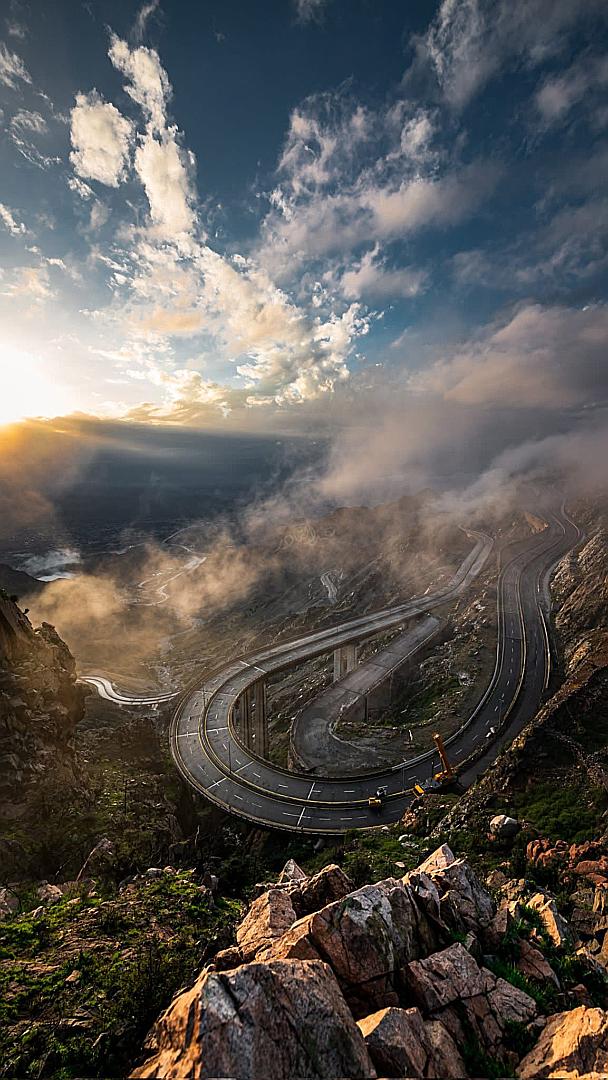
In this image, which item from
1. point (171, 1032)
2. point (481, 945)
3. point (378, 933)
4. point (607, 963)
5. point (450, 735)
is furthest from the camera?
point (450, 735)

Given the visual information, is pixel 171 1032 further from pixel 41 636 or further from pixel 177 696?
pixel 177 696

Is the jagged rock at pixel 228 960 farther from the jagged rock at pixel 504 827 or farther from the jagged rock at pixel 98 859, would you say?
the jagged rock at pixel 504 827

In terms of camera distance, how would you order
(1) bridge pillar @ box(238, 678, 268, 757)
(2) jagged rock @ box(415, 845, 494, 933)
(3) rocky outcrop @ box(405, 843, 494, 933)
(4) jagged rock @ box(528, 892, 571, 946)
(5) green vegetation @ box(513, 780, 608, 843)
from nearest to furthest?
(3) rocky outcrop @ box(405, 843, 494, 933)
(2) jagged rock @ box(415, 845, 494, 933)
(4) jagged rock @ box(528, 892, 571, 946)
(5) green vegetation @ box(513, 780, 608, 843)
(1) bridge pillar @ box(238, 678, 268, 757)

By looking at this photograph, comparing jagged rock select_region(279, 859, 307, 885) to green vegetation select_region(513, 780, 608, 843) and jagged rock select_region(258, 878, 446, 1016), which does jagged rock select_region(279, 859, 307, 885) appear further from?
green vegetation select_region(513, 780, 608, 843)

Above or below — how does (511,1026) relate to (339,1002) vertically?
below

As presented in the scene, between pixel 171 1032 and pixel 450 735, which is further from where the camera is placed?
pixel 450 735

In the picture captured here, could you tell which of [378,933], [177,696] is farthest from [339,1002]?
[177,696]

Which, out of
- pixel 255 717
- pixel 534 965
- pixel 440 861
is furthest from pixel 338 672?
pixel 534 965

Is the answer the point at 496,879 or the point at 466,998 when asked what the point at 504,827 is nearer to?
the point at 496,879

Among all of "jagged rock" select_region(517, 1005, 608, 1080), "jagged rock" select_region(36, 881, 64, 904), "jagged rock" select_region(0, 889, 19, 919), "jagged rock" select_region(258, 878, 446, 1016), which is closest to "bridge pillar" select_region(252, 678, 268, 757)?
"jagged rock" select_region(36, 881, 64, 904)
